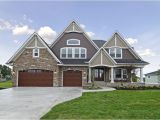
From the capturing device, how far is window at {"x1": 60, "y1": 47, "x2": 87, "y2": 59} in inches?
1411

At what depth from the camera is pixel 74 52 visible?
35.9 meters

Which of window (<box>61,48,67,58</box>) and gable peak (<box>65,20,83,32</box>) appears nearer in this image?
gable peak (<box>65,20,83,32</box>)

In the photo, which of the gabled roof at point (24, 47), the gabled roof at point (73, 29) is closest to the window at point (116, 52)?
the gabled roof at point (73, 29)

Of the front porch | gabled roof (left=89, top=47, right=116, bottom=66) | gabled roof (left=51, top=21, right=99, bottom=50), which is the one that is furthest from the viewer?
gabled roof (left=51, top=21, right=99, bottom=50)

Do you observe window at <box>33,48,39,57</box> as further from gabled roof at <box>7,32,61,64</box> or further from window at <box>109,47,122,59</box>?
window at <box>109,47,122,59</box>

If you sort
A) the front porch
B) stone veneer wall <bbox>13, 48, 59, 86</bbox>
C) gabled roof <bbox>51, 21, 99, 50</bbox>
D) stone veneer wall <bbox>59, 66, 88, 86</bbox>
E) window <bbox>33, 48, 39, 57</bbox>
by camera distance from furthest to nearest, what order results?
gabled roof <bbox>51, 21, 99, 50</bbox>, the front porch, stone veneer wall <bbox>59, 66, 88, 86</bbox>, window <bbox>33, 48, 39, 57</bbox>, stone veneer wall <bbox>13, 48, 59, 86</bbox>

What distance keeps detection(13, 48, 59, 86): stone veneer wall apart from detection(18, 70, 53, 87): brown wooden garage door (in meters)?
0.61

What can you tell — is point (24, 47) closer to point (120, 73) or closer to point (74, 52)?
point (74, 52)

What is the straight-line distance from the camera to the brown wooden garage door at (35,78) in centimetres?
3381

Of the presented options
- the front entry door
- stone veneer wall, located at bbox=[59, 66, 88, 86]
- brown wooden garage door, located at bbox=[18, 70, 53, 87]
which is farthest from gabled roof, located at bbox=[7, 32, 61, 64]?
the front entry door

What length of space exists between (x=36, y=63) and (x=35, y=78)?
2.06 m

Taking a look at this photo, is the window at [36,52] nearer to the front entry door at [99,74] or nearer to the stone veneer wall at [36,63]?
the stone veneer wall at [36,63]

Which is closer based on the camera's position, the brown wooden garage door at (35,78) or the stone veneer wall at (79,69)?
the brown wooden garage door at (35,78)

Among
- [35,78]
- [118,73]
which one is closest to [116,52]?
[118,73]
